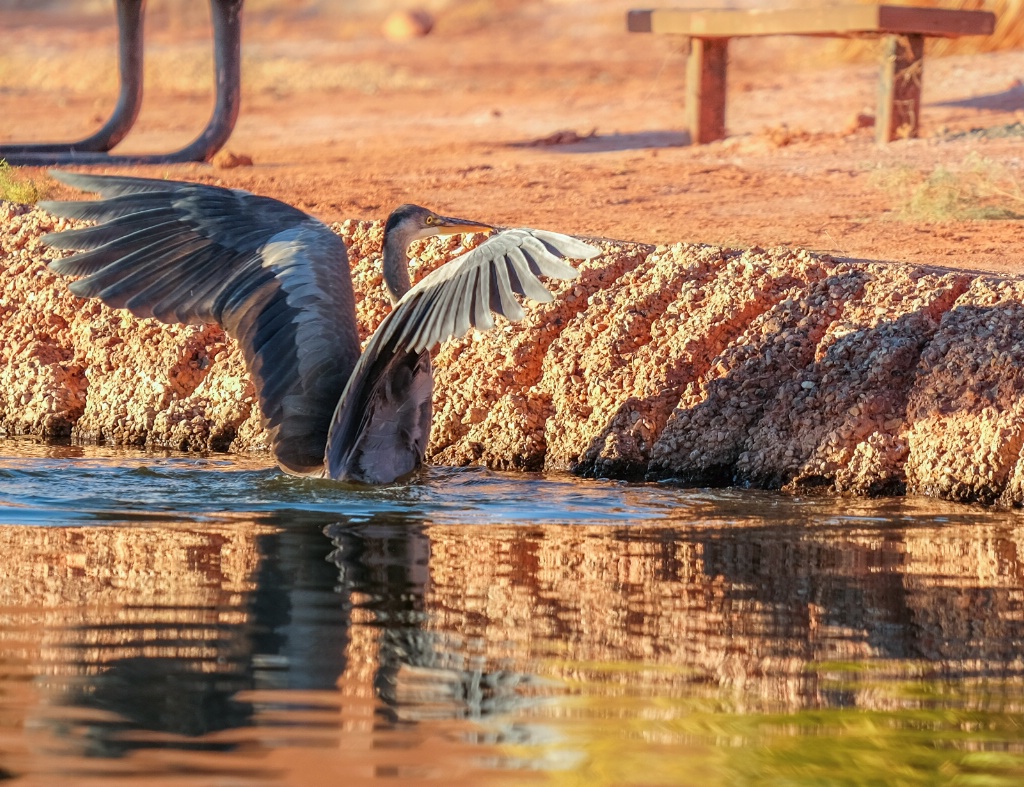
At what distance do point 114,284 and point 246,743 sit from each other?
3.51 metres

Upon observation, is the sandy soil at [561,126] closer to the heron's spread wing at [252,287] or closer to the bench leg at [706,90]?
the bench leg at [706,90]

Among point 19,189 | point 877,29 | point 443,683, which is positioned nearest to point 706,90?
point 877,29

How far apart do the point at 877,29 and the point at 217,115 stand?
4886 mm

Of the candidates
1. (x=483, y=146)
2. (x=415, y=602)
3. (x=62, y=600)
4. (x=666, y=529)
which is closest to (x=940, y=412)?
(x=666, y=529)

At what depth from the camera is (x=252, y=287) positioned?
21.8 ft

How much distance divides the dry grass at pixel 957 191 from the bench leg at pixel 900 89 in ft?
6.46

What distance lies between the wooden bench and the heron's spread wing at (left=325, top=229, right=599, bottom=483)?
8.15 metres

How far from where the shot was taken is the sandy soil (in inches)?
427

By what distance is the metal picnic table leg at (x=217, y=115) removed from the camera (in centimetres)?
1348

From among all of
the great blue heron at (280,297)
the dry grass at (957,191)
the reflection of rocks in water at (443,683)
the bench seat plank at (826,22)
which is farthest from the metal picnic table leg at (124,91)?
the reflection of rocks in water at (443,683)

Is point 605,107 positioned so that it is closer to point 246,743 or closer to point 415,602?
point 415,602

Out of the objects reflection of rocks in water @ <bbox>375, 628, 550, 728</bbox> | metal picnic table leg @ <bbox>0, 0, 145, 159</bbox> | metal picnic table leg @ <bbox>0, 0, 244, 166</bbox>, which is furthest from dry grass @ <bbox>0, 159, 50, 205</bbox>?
reflection of rocks in water @ <bbox>375, 628, 550, 728</bbox>

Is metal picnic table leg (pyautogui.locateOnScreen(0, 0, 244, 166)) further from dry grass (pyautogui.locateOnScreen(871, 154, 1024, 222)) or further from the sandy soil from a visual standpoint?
dry grass (pyautogui.locateOnScreen(871, 154, 1024, 222))

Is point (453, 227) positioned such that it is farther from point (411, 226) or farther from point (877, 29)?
point (877, 29)
